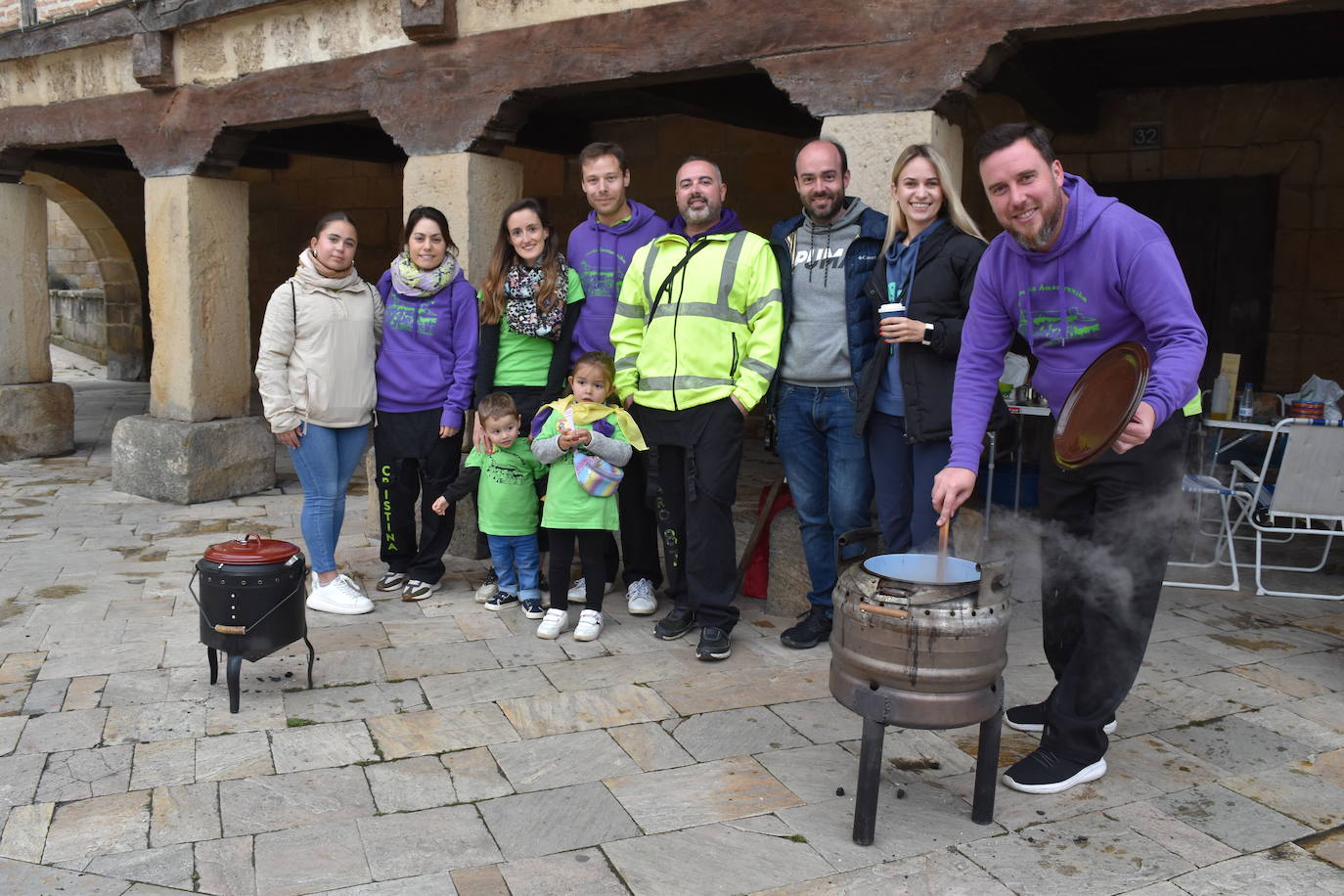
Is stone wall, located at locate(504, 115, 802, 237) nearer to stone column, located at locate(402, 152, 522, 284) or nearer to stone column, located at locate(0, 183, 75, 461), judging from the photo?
stone column, located at locate(402, 152, 522, 284)

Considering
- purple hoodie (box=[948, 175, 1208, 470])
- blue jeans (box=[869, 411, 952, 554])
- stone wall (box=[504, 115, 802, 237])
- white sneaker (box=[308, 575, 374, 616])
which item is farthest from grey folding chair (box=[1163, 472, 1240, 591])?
stone wall (box=[504, 115, 802, 237])

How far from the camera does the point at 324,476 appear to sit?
506 centimetres

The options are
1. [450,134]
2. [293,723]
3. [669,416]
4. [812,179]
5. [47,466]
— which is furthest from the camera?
[47,466]

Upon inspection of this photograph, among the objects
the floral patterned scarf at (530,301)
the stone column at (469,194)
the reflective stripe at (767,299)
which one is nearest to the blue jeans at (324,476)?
the floral patterned scarf at (530,301)

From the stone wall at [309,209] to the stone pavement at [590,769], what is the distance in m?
7.62

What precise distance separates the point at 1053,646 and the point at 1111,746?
45cm

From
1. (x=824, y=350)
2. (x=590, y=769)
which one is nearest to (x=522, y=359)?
(x=824, y=350)

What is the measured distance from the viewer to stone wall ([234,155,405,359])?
40.1ft

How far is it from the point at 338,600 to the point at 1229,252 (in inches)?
257

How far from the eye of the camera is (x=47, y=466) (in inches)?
355

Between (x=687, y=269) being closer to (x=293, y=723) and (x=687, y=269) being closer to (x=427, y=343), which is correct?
(x=427, y=343)

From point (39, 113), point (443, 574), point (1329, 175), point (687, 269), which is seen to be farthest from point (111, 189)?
point (1329, 175)

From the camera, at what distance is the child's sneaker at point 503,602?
520cm

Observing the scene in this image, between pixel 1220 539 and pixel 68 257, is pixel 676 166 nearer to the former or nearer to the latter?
pixel 1220 539
